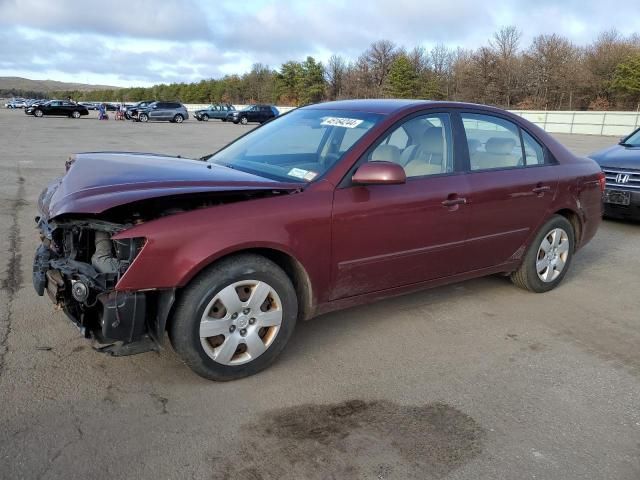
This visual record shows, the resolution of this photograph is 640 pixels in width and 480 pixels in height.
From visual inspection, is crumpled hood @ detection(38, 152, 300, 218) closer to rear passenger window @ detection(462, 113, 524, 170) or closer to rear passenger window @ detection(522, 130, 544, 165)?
rear passenger window @ detection(462, 113, 524, 170)

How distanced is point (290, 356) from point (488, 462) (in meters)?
1.46

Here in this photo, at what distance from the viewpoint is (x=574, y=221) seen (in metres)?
5.20

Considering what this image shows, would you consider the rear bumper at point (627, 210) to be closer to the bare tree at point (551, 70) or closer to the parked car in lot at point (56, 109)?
the parked car in lot at point (56, 109)

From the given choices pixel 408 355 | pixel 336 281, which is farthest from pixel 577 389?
pixel 336 281

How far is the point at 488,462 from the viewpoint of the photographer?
102 inches

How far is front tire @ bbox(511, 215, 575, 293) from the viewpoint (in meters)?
4.84

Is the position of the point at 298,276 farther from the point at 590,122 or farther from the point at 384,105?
the point at 590,122

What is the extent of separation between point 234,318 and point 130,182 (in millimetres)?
987

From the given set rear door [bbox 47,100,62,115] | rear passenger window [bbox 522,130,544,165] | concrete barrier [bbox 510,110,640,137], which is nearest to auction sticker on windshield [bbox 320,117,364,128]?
rear passenger window [bbox 522,130,544,165]

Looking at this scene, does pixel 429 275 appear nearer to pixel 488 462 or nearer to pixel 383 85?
pixel 488 462

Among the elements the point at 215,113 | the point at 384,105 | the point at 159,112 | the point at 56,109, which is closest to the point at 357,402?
the point at 384,105

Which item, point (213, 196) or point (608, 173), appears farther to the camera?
point (608, 173)

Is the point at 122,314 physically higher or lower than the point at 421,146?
lower

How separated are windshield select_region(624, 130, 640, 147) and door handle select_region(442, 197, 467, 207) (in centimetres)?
600
